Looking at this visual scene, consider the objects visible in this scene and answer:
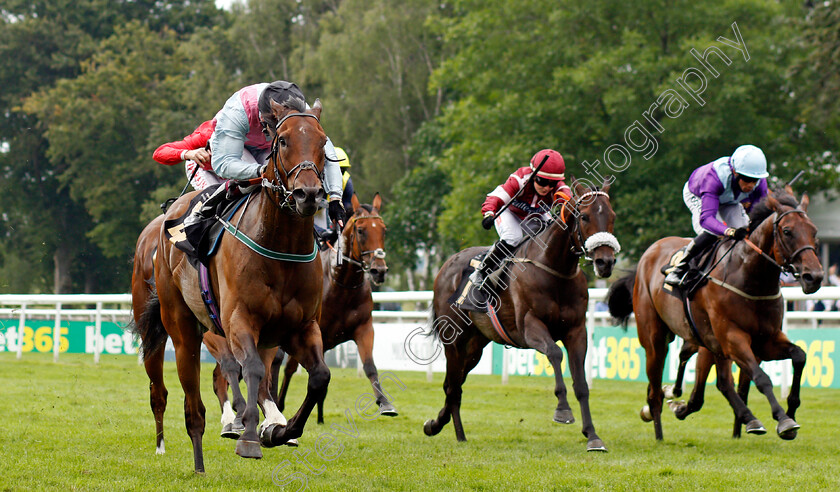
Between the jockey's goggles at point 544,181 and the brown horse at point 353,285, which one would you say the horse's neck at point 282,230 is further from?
the brown horse at point 353,285

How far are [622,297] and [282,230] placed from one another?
5347mm

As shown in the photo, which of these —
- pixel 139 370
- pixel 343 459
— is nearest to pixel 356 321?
pixel 343 459

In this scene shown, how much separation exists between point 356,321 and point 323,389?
380 centimetres

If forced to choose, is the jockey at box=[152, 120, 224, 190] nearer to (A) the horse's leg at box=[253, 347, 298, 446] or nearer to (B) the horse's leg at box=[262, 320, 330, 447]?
(A) the horse's leg at box=[253, 347, 298, 446]

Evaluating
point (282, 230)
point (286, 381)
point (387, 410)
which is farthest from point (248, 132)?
point (286, 381)

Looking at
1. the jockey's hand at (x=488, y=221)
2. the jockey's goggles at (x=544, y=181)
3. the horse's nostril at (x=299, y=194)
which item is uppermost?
the jockey's goggles at (x=544, y=181)

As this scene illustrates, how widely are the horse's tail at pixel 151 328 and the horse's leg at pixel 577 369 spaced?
2.71 m

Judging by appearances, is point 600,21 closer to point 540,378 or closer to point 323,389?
point 540,378

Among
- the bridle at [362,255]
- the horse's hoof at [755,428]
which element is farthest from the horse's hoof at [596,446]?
the bridle at [362,255]

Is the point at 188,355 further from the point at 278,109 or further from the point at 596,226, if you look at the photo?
the point at 596,226

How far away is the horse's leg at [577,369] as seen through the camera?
257 inches

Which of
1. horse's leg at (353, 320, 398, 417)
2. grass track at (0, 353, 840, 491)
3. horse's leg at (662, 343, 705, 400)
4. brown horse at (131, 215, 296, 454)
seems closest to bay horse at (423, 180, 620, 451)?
grass track at (0, 353, 840, 491)

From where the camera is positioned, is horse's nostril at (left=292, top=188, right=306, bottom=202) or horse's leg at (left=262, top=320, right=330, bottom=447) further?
horse's leg at (left=262, top=320, right=330, bottom=447)

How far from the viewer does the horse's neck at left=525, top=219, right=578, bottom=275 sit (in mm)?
7148
